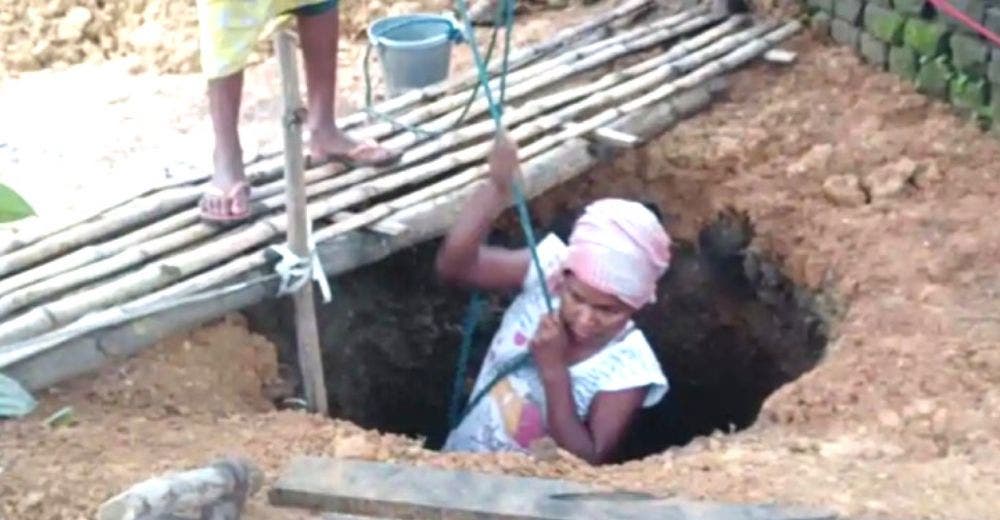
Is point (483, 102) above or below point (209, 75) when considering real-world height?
below

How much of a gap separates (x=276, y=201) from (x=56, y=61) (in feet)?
7.11

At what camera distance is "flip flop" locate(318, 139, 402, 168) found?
3.82 m

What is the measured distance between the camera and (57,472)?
2.75 metres

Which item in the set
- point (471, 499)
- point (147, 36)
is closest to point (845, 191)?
point (471, 499)

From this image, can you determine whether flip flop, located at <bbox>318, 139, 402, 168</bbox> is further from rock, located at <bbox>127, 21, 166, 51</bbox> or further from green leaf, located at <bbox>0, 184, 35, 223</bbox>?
rock, located at <bbox>127, 21, 166, 51</bbox>

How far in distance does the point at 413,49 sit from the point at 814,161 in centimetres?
108

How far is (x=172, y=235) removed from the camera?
3.48 m

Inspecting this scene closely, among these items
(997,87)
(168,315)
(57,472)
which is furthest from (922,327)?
(57,472)

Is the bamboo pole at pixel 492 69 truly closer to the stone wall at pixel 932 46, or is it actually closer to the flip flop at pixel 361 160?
the flip flop at pixel 361 160

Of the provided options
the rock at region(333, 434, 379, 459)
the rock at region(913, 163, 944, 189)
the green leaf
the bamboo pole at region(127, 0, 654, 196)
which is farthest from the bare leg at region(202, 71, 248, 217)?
→ the rock at region(913, 163, 944, 189)

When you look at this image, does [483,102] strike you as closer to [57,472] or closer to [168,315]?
[168,315]

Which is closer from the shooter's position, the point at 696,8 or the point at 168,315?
the point at 168,315

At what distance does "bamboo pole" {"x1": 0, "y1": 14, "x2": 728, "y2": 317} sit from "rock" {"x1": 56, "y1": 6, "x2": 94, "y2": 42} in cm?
197

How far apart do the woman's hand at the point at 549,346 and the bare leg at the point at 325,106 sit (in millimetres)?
576
